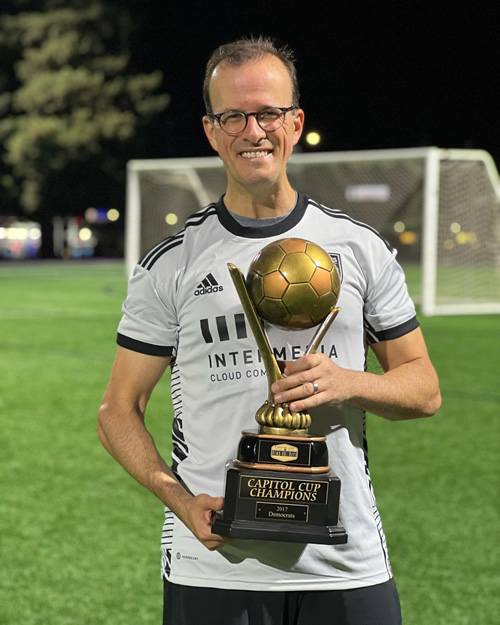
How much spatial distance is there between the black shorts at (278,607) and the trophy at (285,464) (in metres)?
0.24

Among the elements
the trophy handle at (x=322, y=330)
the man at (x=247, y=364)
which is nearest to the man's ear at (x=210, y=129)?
the man at (x=247, y=364)

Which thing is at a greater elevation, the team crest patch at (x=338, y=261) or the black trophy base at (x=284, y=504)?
the team crest patch at (x=338, y=261)

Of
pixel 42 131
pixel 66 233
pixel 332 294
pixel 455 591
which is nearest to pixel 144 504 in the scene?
pixel 455 591

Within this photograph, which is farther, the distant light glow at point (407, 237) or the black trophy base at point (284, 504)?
the distant light glow at point (407, 237)

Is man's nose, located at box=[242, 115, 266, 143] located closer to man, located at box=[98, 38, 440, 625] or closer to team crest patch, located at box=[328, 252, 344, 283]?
man, located at box=[98, 38, 440, 625]

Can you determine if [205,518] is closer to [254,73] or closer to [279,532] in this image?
[279,532]

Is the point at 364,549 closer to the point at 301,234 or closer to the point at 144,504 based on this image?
the point at 301,234

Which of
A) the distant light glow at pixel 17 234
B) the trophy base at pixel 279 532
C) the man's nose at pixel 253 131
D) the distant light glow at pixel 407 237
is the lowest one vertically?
the distant light glow at pixel 17 234

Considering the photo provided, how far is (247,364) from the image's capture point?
1.79 metres

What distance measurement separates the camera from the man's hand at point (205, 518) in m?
1.60

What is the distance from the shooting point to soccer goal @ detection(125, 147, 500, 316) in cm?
1605

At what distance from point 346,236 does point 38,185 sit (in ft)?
148

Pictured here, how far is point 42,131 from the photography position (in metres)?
43.8

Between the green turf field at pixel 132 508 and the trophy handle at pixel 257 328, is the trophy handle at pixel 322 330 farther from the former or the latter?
the green turf field at pixel 132 508
